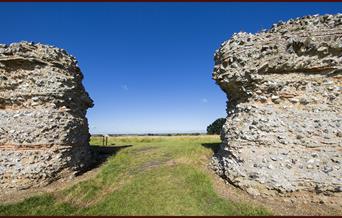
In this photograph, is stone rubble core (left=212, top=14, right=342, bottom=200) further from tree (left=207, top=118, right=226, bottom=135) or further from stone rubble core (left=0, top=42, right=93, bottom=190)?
tree (left=207, top=118, right=226, bottom=135)

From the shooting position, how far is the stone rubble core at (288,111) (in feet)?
35.9

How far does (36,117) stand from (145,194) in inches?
245

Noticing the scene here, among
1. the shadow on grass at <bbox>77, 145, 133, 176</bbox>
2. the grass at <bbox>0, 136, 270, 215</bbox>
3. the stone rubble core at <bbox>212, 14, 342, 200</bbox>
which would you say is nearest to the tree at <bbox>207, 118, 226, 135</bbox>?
the shadow on grass at <bbox>77, 145, 133, 176</bbox>

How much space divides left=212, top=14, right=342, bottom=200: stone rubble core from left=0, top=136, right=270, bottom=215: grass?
143 centimetres

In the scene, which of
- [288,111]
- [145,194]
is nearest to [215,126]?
[288,111]

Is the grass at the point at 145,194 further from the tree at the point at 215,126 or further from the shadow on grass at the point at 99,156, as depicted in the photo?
the tree at the point at 215,126

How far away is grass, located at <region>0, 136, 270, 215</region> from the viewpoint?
10.3 meters

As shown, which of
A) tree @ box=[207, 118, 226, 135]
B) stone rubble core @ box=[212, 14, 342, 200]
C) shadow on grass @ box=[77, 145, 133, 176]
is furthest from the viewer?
tree @ box=[207, 118, 226, 135]

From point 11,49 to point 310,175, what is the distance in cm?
1375

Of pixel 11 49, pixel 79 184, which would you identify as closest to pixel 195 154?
pixel 79 184

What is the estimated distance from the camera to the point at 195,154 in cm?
1578

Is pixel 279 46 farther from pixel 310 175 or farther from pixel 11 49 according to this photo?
pixel 11 49

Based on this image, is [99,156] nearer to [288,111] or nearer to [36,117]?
[36,117]

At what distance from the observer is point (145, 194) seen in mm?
11547
